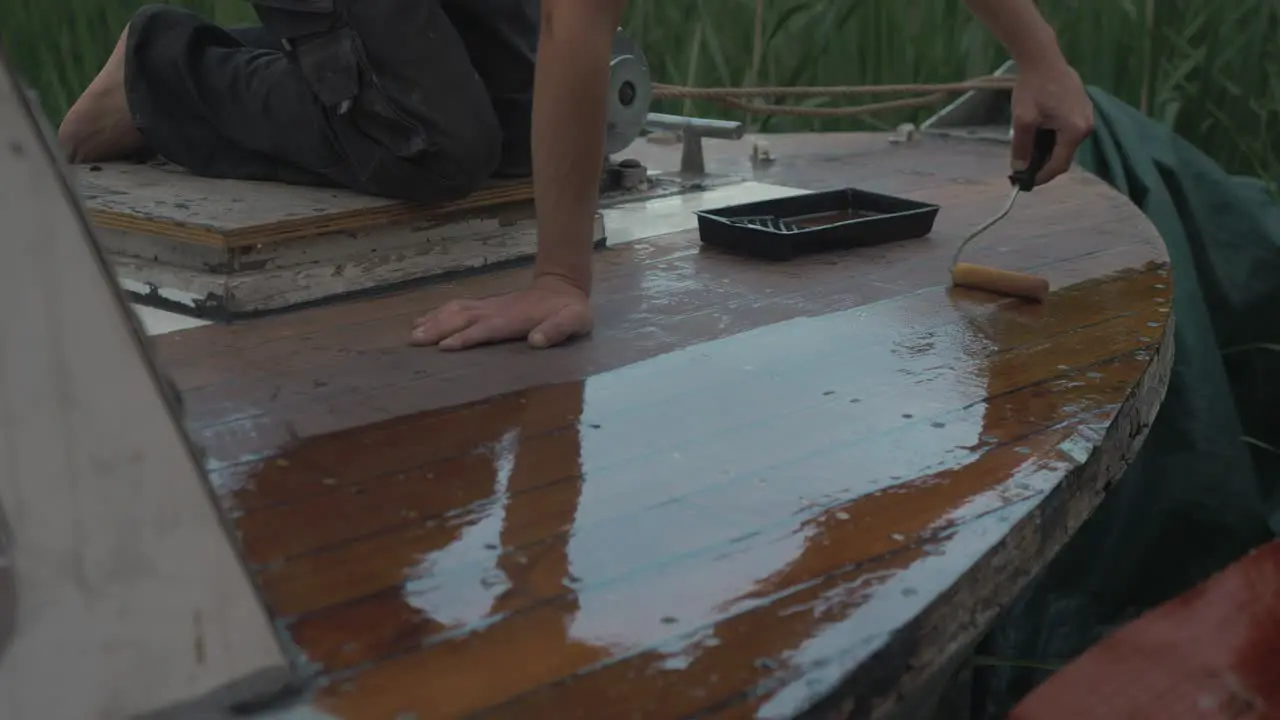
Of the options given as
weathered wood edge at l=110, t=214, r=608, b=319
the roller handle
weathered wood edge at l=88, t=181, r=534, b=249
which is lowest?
weathered wood edge at l=110, t=214, r=608, b=319

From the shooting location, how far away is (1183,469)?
1.96m

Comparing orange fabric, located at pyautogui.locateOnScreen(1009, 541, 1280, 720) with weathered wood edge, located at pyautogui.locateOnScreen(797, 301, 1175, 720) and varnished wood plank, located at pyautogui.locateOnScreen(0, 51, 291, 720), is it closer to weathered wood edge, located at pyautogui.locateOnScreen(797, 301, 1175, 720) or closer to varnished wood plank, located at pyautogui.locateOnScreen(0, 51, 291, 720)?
weathered wood edge, located at pyautogui.locateOnScreen(797, 301, 1175, 720)

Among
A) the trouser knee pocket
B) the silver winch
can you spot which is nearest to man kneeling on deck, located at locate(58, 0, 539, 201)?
the trouser knee pocket

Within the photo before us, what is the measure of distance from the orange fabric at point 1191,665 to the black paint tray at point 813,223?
2.54 ft

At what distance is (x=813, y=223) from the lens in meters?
1.99

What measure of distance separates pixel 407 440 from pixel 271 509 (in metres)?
0.16

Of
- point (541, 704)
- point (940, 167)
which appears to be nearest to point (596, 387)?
point (541, 704)

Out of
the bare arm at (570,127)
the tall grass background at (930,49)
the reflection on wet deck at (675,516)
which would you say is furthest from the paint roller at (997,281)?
the tall grass background at (930,49)

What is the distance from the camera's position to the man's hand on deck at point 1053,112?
5.68ft

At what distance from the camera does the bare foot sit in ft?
6.36

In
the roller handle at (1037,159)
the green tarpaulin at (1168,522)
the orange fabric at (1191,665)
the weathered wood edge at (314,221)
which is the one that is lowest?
the green tarpaulin at (1168,522)

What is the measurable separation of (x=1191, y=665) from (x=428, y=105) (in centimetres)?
104

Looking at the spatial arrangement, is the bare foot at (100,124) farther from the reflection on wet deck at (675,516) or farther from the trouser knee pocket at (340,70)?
the reflection on wet deck at (675,516)

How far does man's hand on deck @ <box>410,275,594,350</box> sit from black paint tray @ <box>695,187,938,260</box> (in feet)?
1.32
